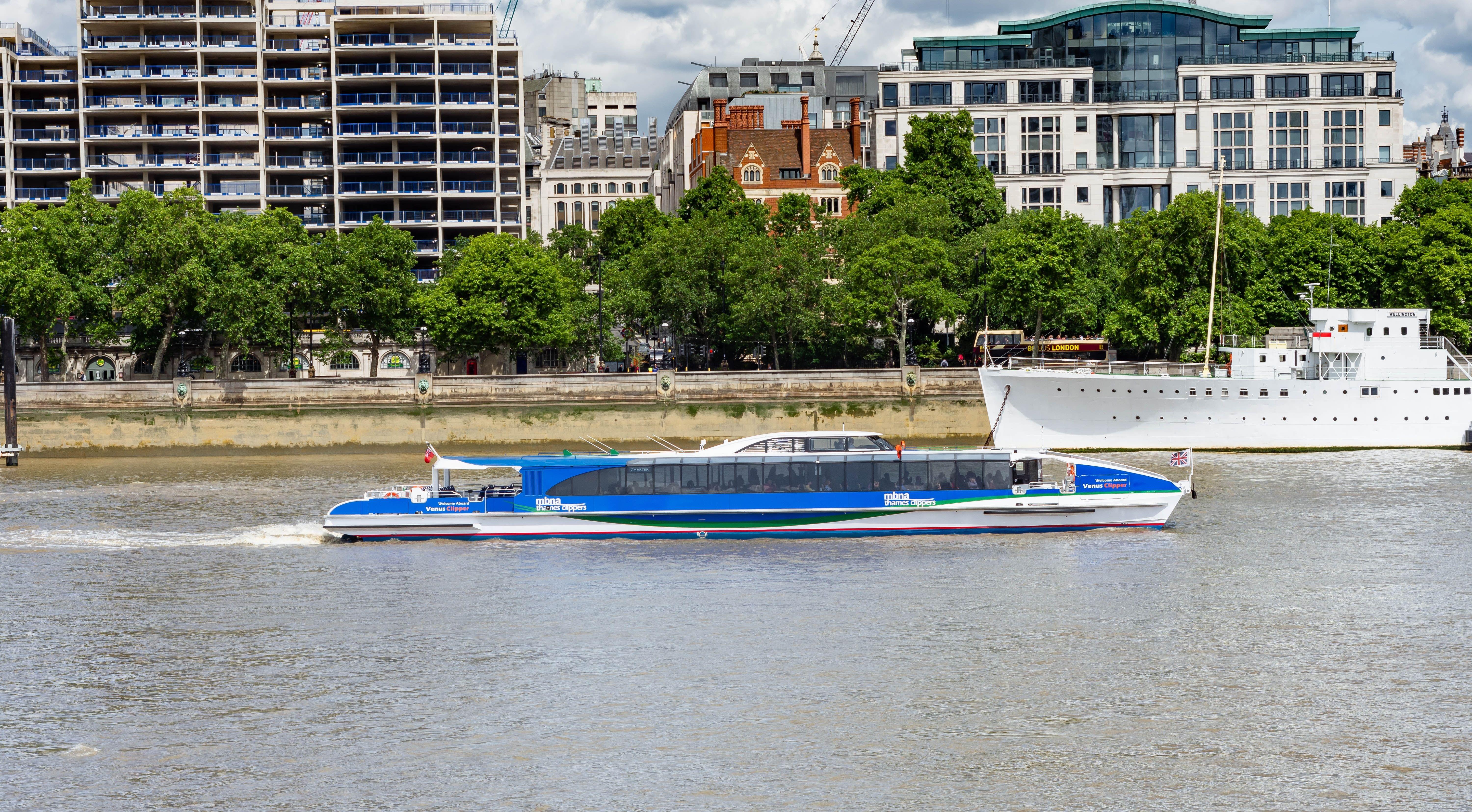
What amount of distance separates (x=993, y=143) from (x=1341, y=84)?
86.5ft

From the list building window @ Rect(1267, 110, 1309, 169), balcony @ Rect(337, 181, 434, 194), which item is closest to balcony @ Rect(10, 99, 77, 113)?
balcony @ Rect(337, 181, 434, 194)

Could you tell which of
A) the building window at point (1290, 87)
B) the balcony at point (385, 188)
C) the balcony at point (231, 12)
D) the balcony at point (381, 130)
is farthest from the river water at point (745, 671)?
the building window at point (1290, 87)

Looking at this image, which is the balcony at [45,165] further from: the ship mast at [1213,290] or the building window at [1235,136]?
the building window at [1235,136]

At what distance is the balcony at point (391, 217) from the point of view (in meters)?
109

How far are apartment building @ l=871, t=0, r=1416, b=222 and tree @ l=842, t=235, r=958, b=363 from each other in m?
31.4

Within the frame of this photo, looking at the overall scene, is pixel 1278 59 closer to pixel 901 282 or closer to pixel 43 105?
pixel 901 282

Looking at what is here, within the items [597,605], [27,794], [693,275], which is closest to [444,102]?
[693,275]

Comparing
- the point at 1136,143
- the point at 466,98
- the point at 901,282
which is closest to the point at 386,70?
the point at 466,98

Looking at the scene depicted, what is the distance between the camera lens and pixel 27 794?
66.8 feet

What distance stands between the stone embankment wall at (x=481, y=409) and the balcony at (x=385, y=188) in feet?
110

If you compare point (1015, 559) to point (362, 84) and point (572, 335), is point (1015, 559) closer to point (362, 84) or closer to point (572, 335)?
point (572, 335)

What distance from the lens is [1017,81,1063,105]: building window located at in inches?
4419

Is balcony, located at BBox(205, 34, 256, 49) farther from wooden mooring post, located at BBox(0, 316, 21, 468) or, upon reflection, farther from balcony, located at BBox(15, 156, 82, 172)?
wooden mooring post, located at BBox(0, 316, 21, 468)

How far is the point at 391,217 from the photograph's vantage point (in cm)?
10975
